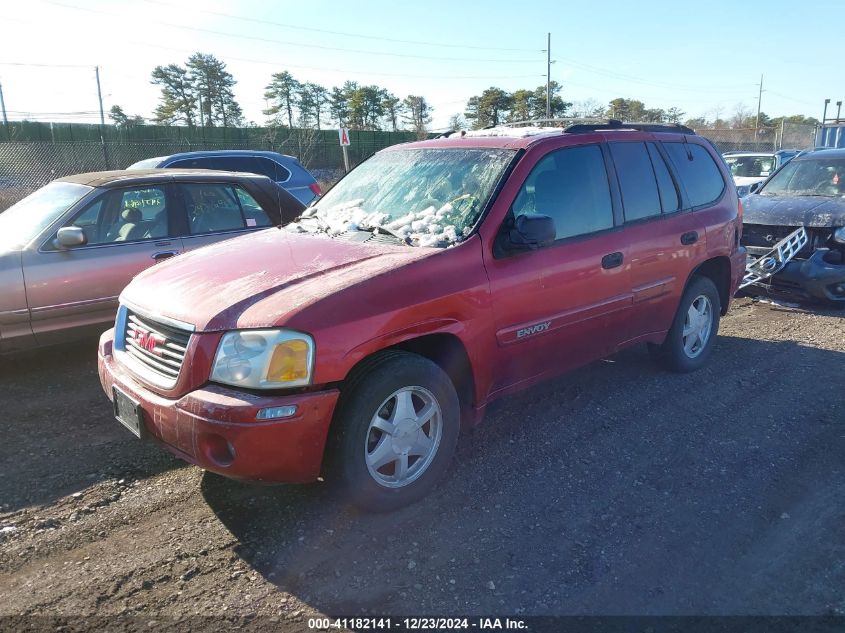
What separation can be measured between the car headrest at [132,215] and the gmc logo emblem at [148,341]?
289 centimetres

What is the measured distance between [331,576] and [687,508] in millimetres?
1855

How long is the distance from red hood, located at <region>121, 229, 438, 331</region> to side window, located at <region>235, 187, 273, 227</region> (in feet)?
8.78

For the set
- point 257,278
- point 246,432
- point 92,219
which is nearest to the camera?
point 246,432

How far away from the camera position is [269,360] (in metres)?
2.85

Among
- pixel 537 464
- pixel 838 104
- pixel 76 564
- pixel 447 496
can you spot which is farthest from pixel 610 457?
pixel 838 104

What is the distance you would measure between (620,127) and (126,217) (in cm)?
436

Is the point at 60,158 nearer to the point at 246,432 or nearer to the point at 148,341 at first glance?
the point at 148,341

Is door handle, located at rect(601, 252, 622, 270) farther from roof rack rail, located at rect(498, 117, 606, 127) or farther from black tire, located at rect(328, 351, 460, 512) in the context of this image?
black tire, located at rect(328, 351, 460, 512)

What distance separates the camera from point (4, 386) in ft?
16.9

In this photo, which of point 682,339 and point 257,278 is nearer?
point 257,278

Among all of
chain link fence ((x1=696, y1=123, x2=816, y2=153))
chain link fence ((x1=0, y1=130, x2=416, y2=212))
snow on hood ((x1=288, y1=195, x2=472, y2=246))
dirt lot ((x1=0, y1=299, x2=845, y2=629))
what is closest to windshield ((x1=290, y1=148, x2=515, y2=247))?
snow on hood ((x1=288, y1=195, x2=472, y2=246))

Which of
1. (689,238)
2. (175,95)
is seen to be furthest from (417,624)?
(175,95)

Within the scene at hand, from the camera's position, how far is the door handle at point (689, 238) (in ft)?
16.1

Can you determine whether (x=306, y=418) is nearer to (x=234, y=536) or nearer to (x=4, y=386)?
(x=234, y=536)
